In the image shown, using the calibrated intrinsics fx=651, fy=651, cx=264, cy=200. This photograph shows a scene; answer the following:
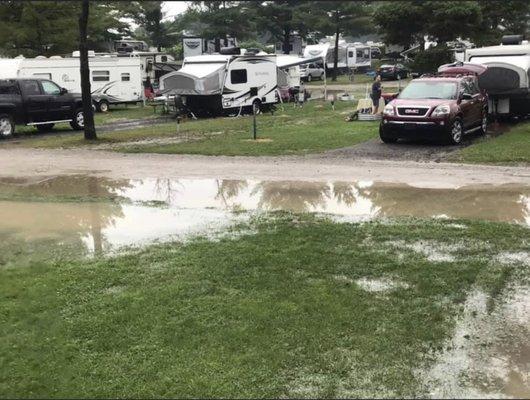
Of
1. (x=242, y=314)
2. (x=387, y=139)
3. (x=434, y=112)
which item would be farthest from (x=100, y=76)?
(x=242, y=314)

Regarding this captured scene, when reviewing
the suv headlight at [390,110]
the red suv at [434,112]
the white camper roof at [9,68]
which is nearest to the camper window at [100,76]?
the white camper roof at [9,68]

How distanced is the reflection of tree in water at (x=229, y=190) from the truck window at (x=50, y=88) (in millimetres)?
10995

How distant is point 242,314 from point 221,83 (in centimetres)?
2063

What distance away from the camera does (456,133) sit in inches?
599

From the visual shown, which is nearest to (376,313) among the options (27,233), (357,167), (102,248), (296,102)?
(102,248)

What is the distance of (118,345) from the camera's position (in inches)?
184

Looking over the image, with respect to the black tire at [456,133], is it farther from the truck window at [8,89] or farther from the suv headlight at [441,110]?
the truck window at [8,89]

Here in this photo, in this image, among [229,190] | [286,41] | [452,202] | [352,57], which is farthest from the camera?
[352,57]

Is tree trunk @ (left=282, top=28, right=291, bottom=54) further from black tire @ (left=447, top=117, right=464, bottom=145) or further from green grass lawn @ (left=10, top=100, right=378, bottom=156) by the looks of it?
black tire @ (left=447, top=117, right=464, bottom=145)

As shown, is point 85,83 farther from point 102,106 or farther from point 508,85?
point 508,85

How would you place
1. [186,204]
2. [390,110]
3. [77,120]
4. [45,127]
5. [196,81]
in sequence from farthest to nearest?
[196,81] → [45,127] → [77,120] → [390,110] → [186,204]

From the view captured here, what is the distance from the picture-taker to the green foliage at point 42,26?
29.5 m

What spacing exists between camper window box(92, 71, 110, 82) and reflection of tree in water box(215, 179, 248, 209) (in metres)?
19.1

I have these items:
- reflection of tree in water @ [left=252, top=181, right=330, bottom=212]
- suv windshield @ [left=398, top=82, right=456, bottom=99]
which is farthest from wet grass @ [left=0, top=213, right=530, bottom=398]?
suv windshield @ [left=398, top=82, right=456, bottom=99]
